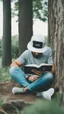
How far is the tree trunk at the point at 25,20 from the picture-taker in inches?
471

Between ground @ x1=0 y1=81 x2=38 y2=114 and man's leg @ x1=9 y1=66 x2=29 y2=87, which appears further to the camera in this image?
man's leg @ x1=9 y1=66 x2=29 y2=87

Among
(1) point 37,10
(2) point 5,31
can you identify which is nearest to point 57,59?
(2) point 5,31

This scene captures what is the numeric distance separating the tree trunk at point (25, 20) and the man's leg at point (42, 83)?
599 cm

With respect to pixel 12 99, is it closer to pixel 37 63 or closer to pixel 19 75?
pixel 19 75

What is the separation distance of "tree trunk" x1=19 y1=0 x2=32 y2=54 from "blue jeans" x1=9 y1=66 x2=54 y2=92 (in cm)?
577

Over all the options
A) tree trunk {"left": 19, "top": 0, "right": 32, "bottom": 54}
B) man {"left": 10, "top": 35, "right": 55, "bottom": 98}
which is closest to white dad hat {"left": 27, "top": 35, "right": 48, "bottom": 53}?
man {"left": 10, "top": 35, "right": 55, "bottom": 98}

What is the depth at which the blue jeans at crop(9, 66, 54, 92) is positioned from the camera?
6097 mm

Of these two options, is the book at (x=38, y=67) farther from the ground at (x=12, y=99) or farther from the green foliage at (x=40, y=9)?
the green foliage at (x=40, y=9)

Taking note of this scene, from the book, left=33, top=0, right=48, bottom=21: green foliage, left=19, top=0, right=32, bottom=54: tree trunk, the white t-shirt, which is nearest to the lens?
the book

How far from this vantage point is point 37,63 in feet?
20.3

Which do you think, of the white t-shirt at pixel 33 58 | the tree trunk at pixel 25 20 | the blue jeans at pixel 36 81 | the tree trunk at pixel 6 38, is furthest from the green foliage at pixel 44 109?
the tree trunk at pixel 6 38

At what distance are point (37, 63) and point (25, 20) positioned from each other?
19.7 feet

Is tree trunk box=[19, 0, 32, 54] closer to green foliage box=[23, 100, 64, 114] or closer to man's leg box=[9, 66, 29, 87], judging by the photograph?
man's leg box=[9, 66, 29, 87]

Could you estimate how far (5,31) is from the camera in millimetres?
17781
